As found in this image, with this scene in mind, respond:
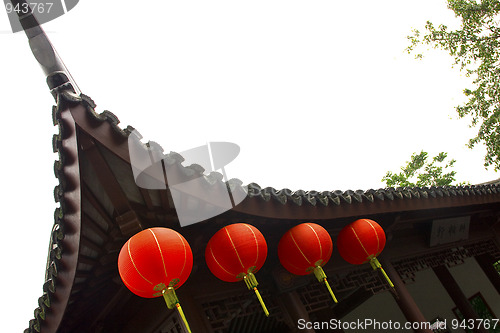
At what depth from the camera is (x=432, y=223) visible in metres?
5.92

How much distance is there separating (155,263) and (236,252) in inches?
28.9

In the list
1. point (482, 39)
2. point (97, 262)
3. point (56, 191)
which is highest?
point (482, 39)

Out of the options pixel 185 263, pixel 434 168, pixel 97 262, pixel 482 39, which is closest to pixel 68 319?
pixel 97 262

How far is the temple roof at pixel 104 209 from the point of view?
2572 mm

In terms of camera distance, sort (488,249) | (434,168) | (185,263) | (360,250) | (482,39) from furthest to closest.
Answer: (434,168) < (482,39) < (488,249) < (360,250) < (185,263)

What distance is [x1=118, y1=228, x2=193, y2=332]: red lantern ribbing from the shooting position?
2.58 meters

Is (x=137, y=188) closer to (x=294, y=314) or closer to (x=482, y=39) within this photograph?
(x=294, y=314)

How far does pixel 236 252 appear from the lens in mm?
3055

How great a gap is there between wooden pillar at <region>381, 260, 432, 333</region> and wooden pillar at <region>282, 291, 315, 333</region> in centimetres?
158

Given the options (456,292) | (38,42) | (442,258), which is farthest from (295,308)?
(456,292)

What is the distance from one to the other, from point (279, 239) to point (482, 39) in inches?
467

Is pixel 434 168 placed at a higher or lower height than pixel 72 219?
higher

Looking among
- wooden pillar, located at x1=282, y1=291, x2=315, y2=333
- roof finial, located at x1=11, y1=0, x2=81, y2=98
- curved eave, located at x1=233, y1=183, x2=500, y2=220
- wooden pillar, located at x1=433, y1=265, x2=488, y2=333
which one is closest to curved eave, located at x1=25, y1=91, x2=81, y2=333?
roof finial, located at x1=11, y1=0, x2=81, y2=98

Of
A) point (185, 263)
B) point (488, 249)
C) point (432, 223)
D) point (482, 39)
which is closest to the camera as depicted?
point (185, 263)
